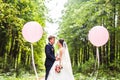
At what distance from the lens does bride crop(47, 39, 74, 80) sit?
10259 mm

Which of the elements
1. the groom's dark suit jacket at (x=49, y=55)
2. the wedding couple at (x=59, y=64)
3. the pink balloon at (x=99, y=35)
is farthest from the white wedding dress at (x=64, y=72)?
the pink balloon at (x=99, y=35)

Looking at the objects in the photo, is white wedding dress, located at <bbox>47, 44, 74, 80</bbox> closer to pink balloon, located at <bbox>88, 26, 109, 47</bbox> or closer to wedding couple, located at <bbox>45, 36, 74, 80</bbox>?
wedding couple, located at <bbox>45, 36, 74, 80</bbox>

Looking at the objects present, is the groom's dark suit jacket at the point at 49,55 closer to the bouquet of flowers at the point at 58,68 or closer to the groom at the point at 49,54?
the groom at the point at 49,54

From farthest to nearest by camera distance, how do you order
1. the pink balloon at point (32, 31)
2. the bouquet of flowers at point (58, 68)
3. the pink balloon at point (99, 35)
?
the pink balloon at point (32, 31), the pink balloon at point (99, 35), the bouquet of flowers at point (58, 68)

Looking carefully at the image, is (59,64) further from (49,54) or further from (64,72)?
(49,54)

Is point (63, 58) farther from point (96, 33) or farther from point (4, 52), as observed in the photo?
point (4, 52)

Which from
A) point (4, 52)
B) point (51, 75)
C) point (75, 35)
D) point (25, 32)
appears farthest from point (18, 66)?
point (51, 75)

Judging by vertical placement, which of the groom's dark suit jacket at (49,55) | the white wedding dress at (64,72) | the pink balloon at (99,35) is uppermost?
the pink balloon at (99,35)

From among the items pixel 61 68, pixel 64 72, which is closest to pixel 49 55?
pixel 61 68

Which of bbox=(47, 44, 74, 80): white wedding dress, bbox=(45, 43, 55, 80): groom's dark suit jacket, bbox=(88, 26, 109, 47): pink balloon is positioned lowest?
bbox=(47, 44, 74, 80): white wedding dress

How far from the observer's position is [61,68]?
10289mm

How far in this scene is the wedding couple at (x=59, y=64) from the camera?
10.3m

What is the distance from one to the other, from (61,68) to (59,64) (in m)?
0.15

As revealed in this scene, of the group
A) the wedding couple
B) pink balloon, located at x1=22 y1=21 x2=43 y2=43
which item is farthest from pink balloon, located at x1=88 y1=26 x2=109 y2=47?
pink balloon, located at x1=22 y1=21 x2=43 y2=43
